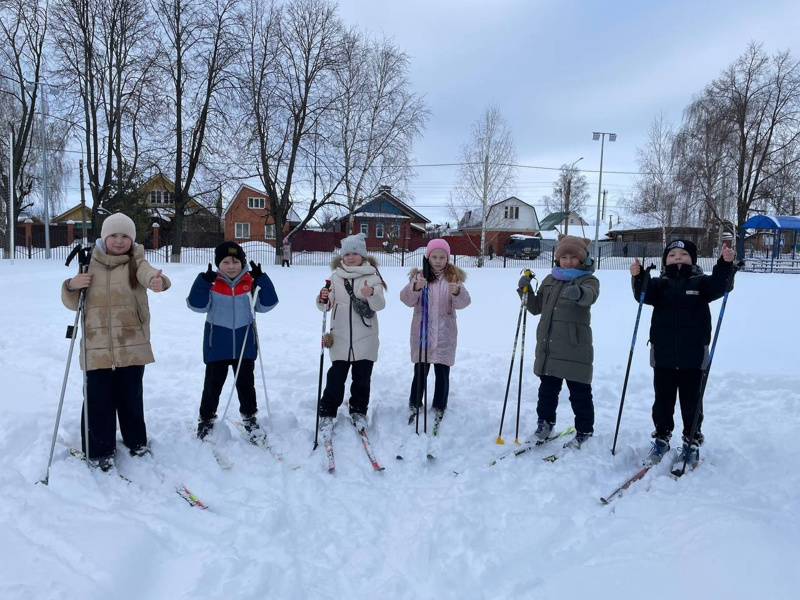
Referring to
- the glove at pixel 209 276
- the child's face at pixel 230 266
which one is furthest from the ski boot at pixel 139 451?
the child's face at pixel 230 266

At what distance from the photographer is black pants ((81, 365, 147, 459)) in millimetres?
3264

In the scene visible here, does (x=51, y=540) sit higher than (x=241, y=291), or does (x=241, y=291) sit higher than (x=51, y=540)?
(x=241, y=291)

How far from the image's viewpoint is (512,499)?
327 cm

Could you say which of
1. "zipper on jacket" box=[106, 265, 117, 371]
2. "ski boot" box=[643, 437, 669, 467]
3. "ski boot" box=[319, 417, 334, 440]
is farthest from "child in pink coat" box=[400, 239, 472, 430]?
"zipper on jacket" box=[106, 265, 117, 371]

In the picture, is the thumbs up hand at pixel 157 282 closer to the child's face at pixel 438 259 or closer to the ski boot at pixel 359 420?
the ski boot at pixel 359 420

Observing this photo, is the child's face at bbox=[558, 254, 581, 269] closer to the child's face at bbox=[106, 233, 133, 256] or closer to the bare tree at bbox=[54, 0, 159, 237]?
the child's face at bbox=[106, 233, 133, 256]

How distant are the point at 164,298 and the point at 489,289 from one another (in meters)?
8.49

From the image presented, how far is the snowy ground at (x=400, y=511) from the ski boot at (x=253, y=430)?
0.10 metres

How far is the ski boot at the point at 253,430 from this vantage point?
391 centimetres

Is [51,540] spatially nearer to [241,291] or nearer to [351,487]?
[351,487]

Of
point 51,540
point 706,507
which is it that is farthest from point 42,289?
point 706,507

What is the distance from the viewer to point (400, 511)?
3.22m

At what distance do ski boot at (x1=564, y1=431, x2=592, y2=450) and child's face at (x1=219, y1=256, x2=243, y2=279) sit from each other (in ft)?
9.60

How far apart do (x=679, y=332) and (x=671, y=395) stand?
19.2 inches
